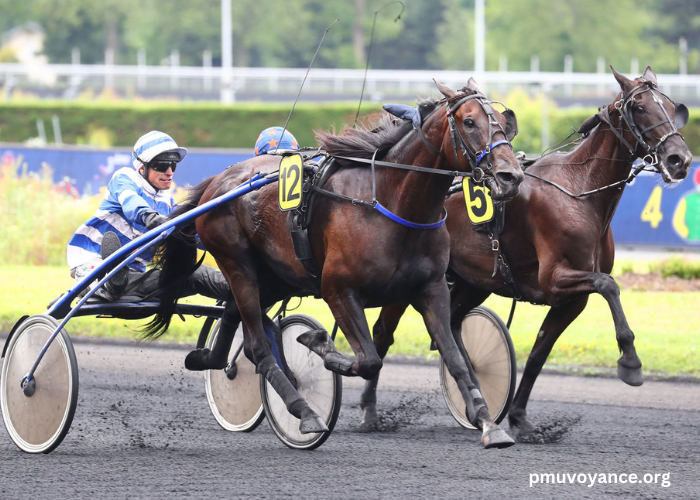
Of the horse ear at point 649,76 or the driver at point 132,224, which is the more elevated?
the horse ear at point 649,76

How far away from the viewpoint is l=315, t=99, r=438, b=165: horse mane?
4.83 metres

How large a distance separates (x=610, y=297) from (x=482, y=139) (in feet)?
4.49

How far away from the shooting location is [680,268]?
11977 mm

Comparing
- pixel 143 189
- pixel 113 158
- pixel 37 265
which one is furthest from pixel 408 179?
pixel 113 158

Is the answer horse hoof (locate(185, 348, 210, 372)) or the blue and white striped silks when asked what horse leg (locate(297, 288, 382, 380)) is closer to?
horse hoof (locate(185, 348, 210, 372))

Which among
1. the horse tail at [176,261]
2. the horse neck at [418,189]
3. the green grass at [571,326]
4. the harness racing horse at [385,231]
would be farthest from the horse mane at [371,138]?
the green grass at [571,326]

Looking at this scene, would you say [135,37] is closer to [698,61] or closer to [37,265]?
[698,61]

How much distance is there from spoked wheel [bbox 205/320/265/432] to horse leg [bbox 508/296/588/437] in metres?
1.46

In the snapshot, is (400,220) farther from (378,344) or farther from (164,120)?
(164,120)

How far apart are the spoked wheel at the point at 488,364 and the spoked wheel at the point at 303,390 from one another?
879 mm

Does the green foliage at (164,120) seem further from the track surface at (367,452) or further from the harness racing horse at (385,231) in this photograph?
the harness racing horse at (385,231)

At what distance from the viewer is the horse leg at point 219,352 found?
5684mm

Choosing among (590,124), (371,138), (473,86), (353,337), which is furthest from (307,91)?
(473,86)

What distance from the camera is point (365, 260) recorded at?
4570 millimetres
